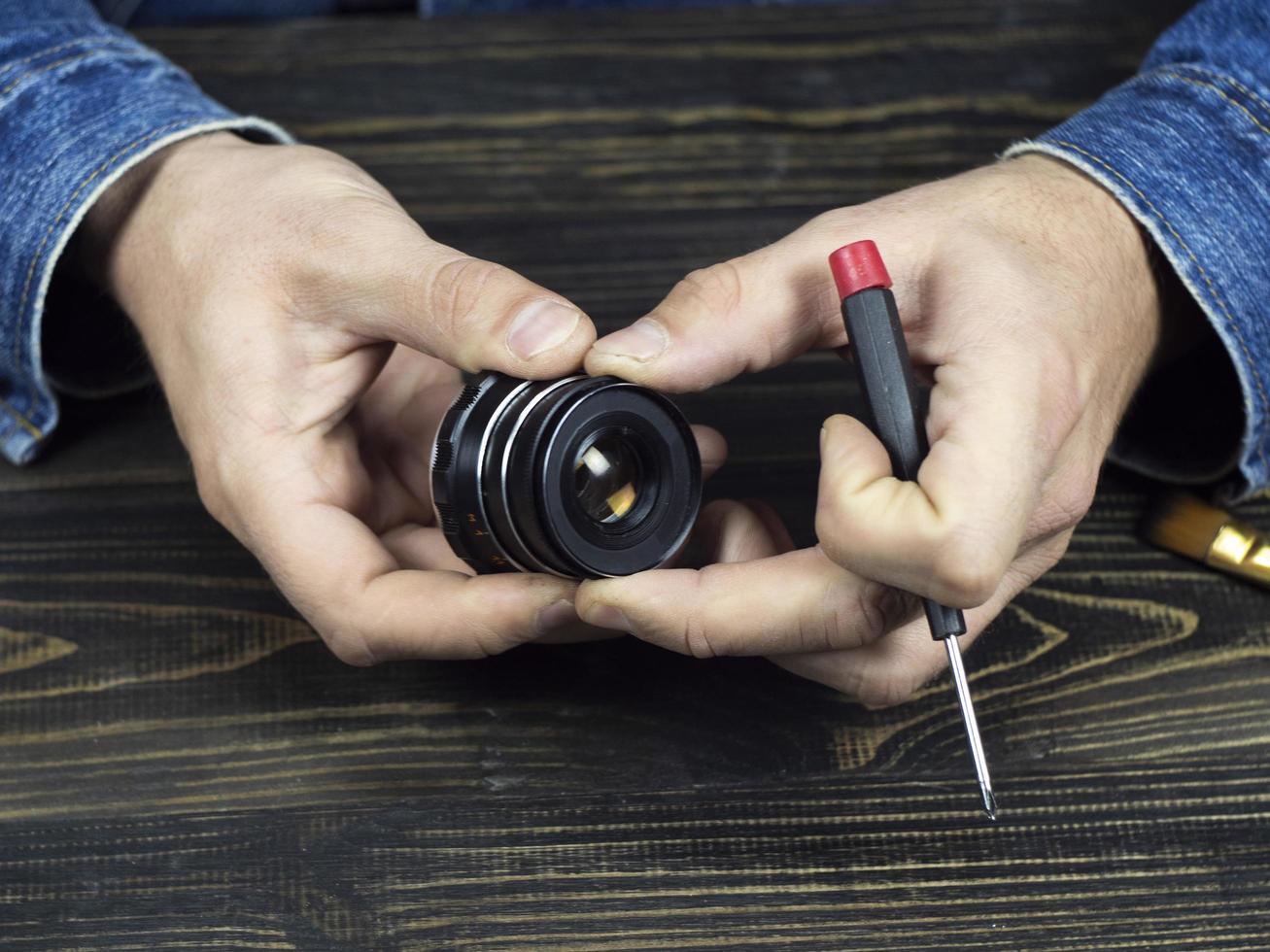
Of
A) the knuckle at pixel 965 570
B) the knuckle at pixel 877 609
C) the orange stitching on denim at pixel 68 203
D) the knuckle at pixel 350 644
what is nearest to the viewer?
the knuckle at pixel 965 570

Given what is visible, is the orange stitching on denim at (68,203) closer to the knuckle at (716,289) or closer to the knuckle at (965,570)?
the knuckle at (716,289)

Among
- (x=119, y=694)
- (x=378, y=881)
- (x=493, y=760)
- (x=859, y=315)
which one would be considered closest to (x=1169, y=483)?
(x=859, y=315)

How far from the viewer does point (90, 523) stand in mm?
1016

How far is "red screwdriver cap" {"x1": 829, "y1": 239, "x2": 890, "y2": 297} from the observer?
0.74 metres

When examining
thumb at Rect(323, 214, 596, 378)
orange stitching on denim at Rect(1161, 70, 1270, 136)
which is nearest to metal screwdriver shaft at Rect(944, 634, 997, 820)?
thumb at Rect(323, 214, 596, 378)

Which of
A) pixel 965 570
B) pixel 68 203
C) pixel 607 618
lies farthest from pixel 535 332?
pixel 68 203

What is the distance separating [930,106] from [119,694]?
35.6 inches

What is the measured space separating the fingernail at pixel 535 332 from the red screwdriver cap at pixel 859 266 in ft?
0.54

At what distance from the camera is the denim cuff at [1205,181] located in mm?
897

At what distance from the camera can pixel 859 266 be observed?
0.74 m

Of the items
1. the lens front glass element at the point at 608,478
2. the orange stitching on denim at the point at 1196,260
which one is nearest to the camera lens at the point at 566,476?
the lens front glass element at the point at 608,478

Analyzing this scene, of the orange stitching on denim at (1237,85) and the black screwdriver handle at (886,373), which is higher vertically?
the orange stitching on denim at (1237,85)

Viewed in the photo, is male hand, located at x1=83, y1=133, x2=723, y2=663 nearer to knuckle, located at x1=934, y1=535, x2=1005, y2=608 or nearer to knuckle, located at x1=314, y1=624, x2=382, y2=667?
knuckle, located at x1=314, y1=624, x2=382, y2=667

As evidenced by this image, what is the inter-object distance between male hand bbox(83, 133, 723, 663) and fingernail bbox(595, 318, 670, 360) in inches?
0.6
